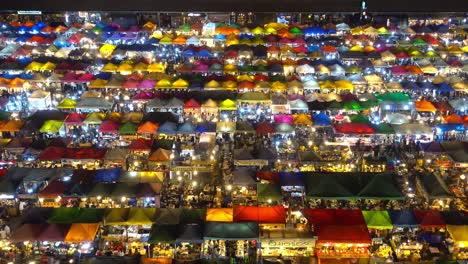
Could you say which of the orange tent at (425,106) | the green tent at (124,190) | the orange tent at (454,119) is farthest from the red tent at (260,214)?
the orange tent at (425,106)

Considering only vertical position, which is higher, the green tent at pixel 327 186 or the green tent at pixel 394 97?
the green tent at pixel 394 97


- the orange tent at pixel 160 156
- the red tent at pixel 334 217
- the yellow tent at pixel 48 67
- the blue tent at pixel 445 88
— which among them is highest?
the yellow tent at pixel 48 67

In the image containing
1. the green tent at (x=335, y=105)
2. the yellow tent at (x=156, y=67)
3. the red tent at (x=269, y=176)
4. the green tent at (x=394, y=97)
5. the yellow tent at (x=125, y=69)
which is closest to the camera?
the red tent at (x=269, y=176)

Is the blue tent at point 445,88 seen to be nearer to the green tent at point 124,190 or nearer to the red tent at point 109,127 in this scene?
the red tent at point 109,127

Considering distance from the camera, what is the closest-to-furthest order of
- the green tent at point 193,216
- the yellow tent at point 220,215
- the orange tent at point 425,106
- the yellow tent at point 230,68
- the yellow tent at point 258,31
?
the green tent at point 193,216
the yellow tent at point 220,215
the orange tent at point 425,106
the yellow tent at point 230,68
the yellow tent at point 258,31

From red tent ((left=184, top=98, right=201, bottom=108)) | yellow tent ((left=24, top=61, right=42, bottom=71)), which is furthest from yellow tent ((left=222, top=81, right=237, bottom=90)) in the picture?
yellow tent ((left=24, top=61, right=42, bottom=71))

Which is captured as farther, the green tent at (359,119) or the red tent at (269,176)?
the green tent at (359,119)

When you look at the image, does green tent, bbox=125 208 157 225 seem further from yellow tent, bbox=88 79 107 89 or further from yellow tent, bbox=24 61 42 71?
yellow tent, bbox=24 61 42 71

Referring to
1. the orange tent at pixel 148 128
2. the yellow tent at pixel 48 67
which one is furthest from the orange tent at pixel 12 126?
the yellow tent at pixel 48 67
